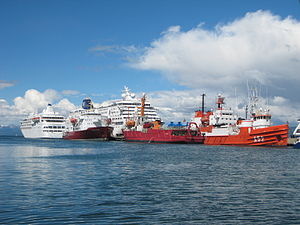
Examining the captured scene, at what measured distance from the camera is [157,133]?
281 ft

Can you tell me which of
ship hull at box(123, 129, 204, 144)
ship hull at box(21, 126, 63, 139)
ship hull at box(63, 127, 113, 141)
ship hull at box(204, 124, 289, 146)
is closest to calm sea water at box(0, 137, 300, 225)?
ship hull at box(204, 124, 289, 146)

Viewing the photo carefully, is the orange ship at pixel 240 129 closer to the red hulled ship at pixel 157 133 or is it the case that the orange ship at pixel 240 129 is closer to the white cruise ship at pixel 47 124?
the red hulled ship at pixel 157 133

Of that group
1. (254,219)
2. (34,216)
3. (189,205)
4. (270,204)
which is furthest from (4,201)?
(270,204)

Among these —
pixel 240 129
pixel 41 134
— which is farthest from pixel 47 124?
pixel 240 129

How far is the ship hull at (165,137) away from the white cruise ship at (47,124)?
145ft

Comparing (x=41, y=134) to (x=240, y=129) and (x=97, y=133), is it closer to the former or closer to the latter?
(x=97, y=133)

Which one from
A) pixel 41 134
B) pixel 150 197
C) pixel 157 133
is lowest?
pixel 150 197

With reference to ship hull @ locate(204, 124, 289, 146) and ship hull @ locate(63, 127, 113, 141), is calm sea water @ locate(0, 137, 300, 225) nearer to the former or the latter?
ship hull @ locate(204, 124, 289, 146)

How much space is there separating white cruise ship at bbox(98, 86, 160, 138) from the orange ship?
3390 centimetres

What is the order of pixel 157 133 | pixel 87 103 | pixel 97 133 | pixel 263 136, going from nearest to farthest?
1. pixel 263 136
2. pixel 157 133
3. pixel 97 133
4. pixel 87 103

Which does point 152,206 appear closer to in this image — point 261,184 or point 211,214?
point 211,214

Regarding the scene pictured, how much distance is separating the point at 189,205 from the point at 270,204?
13.9ft

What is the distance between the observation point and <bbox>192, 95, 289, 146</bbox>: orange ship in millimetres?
64312

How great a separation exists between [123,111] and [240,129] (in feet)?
186
